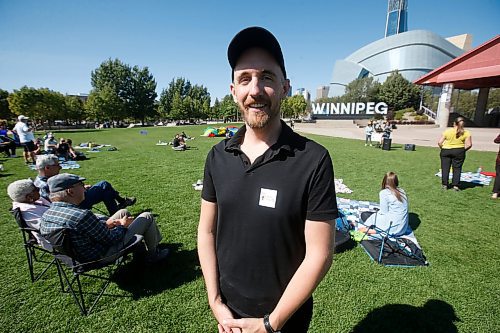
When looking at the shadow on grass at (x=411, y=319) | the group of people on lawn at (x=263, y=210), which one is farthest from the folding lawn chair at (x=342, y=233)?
the group of people on lawn at (x=263, y=210)

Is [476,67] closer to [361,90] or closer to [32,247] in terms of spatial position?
[32,247]

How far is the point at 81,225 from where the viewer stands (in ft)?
8.83

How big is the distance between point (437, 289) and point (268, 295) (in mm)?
3268

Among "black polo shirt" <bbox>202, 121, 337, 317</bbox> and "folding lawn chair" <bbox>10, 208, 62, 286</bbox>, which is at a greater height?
"black polo shirt" <bbox>202, 121, 337, 317</bbox>

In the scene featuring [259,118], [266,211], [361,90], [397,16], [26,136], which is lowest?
[26,136]

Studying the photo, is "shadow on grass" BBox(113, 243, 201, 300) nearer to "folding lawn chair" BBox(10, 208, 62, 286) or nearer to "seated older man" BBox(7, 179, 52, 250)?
"folding lawn chair" BBox(10, 208, 62, 286)

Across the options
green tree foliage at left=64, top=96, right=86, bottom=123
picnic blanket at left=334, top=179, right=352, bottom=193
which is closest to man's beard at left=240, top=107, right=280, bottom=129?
picnic blanket at left=334, top=179, right=352, bottom=193

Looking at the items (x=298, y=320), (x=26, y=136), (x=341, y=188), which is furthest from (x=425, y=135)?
(x=26, y=136)

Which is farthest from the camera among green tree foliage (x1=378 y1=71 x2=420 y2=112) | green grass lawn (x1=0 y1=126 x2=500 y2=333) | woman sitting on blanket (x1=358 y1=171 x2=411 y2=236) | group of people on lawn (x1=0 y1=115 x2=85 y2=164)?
green tree foliage (x1=378 y1=71 x2=420 y2=112)

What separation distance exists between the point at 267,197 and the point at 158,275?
3.17 metres

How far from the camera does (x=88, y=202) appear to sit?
16.0ft

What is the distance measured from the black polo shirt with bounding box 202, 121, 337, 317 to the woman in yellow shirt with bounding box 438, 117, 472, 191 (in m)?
7.90

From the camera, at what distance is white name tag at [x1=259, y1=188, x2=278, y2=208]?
4.00 ft

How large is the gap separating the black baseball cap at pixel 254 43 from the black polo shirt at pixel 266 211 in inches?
17.1
